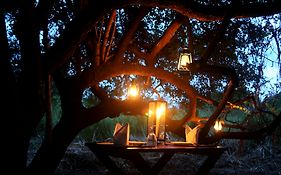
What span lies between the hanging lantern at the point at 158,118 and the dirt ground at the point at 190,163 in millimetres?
3713

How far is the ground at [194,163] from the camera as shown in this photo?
8.08 metres

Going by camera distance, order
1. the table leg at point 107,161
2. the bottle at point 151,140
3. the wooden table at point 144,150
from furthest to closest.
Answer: the table leg at point 107,161 → the bottle at point 151,140 → the wooden table at point 144,150

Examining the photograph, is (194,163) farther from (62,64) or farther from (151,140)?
(62,64)

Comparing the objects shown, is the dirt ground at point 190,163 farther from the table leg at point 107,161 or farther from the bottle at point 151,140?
the bottle at point 151,140

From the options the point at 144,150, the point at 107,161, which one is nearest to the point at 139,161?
the point at 144,150

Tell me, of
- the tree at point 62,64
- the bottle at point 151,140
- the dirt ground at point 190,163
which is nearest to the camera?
the tree at point 62,64

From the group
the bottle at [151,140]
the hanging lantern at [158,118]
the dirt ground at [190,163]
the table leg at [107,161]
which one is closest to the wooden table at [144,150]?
the table leg at [107,161]

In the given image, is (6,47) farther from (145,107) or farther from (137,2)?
(145,107)

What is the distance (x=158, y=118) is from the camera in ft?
13.5

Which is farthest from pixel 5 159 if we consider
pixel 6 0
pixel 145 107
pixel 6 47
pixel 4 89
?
pixel 6 0

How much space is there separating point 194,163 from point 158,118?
194 inches

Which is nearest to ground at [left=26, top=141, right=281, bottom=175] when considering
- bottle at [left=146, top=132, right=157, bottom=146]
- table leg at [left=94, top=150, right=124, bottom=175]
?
table leg at [left=94, top=150, right=124, bottom=175]

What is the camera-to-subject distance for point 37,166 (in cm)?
455

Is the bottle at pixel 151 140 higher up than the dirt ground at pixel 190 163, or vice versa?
the bottle at pixel 151 140
